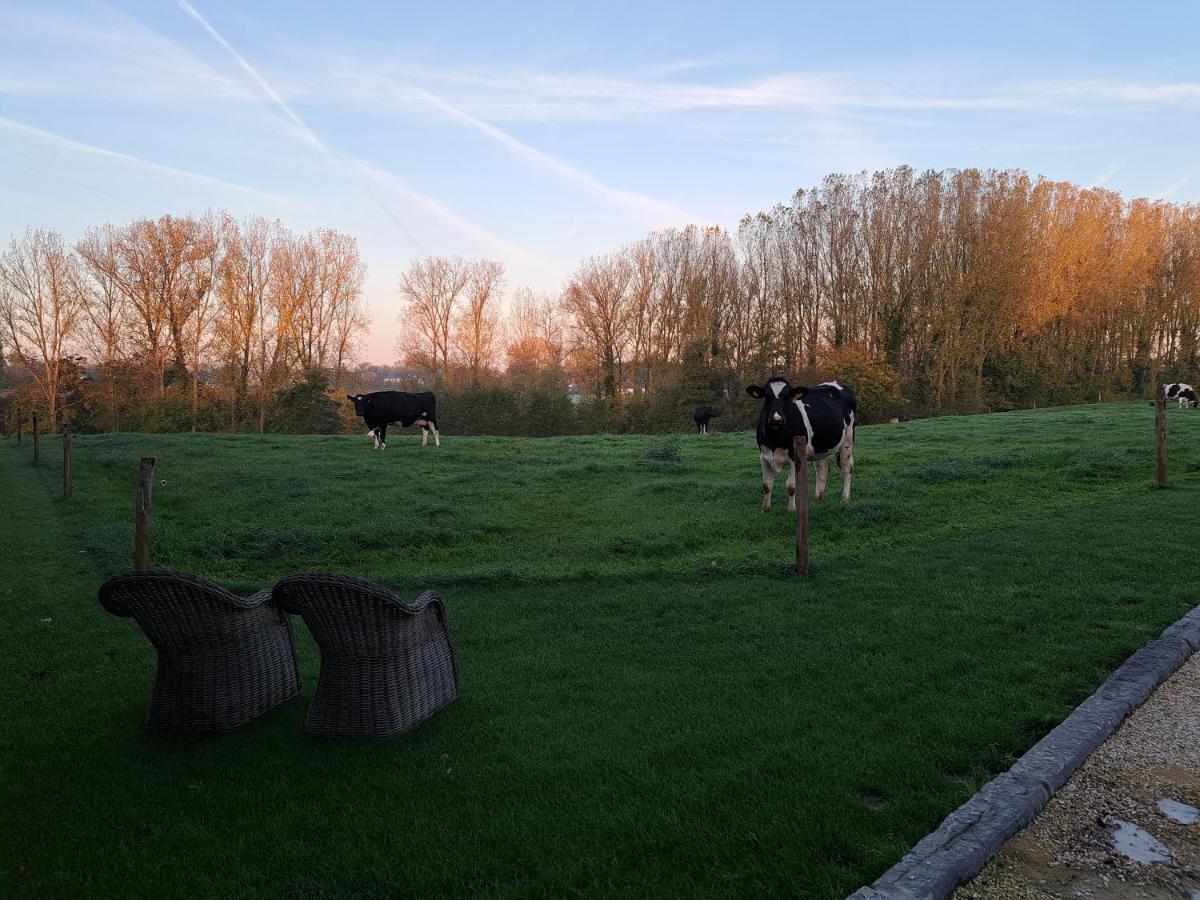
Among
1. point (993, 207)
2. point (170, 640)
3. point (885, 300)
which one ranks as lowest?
point (170, 640)

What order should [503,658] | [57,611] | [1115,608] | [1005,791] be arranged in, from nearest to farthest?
[1005,791], [503,658], [1115,608], [57,611]

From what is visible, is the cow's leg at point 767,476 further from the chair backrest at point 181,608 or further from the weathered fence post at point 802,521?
the chair backrest at point 181,608

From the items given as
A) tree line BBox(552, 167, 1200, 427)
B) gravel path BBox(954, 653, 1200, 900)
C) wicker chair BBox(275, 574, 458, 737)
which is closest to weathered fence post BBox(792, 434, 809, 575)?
gravel path BBox(954, 653, 1200, 900)

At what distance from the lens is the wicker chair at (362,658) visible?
14.7 ft

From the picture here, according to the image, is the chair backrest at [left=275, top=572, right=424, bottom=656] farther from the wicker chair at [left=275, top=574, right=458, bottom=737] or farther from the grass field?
the grass field

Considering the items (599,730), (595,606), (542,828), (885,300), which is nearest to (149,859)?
(542,828)

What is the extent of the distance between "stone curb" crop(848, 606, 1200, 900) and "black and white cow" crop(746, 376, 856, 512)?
273 inches

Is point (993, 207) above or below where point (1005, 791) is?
above

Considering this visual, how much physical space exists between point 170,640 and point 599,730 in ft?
9.16

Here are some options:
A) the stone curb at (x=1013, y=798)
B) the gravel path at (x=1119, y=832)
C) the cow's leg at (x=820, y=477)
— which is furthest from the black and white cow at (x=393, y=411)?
the gravel path at (x=1119, y=832)

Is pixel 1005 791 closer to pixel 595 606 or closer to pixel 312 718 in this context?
pixel 312 718

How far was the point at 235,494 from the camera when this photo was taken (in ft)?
46.5

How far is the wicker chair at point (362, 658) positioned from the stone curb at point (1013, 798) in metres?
2.91

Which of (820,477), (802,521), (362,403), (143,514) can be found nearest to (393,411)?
(362,403)
